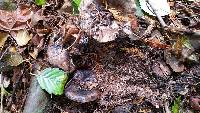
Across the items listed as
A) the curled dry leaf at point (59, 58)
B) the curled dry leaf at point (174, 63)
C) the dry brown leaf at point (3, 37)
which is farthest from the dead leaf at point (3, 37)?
the curled dry leaf at point (174, 63)

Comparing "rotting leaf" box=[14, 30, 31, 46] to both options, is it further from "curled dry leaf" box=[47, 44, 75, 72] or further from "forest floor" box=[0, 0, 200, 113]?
"curled dry leaf" box=[47, 44, 75, 72]

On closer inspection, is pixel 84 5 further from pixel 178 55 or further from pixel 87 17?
pixel 178 55

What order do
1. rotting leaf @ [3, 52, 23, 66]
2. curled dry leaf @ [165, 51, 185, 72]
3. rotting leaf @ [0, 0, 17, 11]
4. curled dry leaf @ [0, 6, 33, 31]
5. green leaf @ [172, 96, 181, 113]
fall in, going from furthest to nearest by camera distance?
rotting leaf @ [0, 0, 17, 11] < curled dry leaf @ [0, 6, 33, 31] < rotting leaf @ [3, 52, 23, 66] < curled dry leaf @ [165, 51, 185, 72] < green leaf @ [172, 96, 181, 113]

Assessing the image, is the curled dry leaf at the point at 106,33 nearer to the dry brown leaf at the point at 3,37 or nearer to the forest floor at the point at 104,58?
the forest floor at the point at 104,58

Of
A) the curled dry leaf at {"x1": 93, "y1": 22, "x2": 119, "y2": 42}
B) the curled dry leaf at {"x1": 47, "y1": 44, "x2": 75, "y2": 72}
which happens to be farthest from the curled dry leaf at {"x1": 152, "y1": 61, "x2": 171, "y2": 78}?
the curled dry leaf at {"x1": 47, "y1": 44, "x2": 75, "y2": 72}

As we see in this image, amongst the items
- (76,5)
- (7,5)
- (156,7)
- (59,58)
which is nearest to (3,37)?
(7,5)

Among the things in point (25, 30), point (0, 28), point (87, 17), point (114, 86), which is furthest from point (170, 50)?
point (0, 28)
